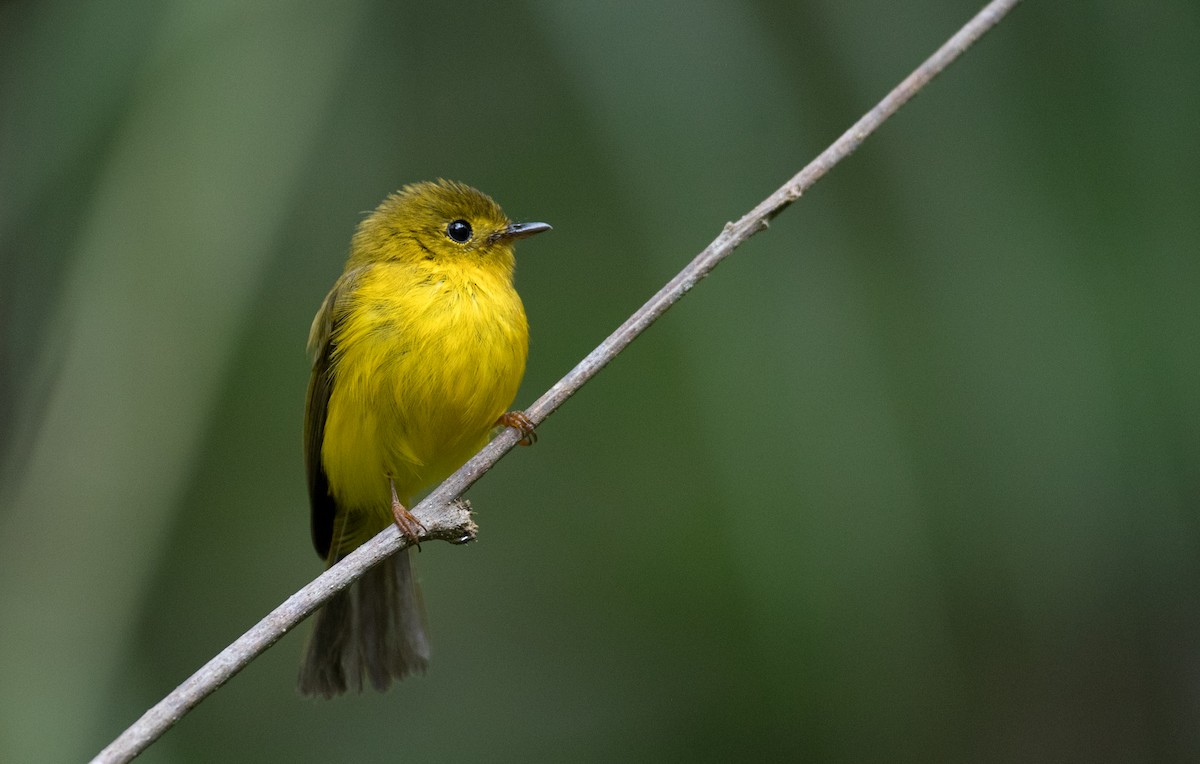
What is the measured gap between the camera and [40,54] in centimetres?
261

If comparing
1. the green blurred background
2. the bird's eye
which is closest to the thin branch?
the green blurred background

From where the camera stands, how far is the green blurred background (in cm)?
Result: 213

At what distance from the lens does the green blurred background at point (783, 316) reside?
7.00ft

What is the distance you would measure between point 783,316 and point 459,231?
1.52 meters

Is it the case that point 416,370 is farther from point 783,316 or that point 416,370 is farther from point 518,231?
point 783,316

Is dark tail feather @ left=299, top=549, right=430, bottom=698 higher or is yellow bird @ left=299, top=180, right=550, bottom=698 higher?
yellow bird @ left=299, top=180, right=550, bottom=698

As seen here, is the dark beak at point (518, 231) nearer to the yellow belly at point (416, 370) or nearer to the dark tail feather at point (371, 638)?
the yellow belly at point (416, 370)

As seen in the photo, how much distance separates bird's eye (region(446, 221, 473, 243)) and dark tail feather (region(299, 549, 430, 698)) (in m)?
0.98

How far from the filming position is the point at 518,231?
343cm

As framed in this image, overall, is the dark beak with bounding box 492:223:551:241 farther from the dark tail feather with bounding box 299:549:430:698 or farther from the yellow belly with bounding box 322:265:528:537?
the dark tail feather with bounding box 299:549:430:698

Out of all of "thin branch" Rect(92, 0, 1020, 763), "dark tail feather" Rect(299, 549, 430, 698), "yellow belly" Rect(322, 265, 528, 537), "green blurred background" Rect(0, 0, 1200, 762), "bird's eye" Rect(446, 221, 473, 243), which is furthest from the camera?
"bird's eye" Rect(446, 221, 473, 243)

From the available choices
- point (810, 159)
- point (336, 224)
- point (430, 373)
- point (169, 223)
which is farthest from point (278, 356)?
point (810, 159)

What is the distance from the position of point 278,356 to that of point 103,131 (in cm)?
159

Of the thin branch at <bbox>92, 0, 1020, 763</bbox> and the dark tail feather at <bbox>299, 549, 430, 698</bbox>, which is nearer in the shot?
the thin branch at <bbox>92, 0, 1020, 763</bbox>
